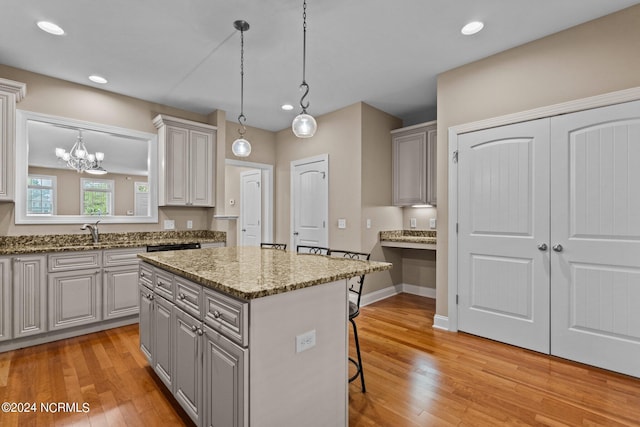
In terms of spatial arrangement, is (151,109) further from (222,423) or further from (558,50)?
(558,50)

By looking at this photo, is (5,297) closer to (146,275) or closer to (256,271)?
(146,275)

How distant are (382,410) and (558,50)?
3.17m

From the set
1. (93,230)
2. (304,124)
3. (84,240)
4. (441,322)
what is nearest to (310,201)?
(441,322)

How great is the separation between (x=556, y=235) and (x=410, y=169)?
210cm

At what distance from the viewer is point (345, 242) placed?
4.32 m

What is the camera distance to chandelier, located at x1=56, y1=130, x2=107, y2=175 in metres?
3.51

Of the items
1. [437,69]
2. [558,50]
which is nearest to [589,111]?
[558,50]

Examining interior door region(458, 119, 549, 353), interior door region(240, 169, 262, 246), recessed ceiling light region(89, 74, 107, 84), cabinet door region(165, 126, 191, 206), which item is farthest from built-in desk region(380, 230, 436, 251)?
recessed ceiling light region(89, 74, 107, 84)

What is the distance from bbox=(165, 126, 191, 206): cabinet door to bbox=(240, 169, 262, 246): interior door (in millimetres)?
1661

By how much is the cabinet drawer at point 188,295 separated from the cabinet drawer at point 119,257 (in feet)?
6.22

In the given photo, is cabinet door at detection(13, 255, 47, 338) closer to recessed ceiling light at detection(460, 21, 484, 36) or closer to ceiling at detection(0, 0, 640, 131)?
ceiling at detection(0, 0, 640, 131)

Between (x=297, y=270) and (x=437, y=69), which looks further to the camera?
(x=437, y=69)

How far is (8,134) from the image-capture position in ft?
9.66

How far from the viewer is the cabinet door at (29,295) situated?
2799mm
